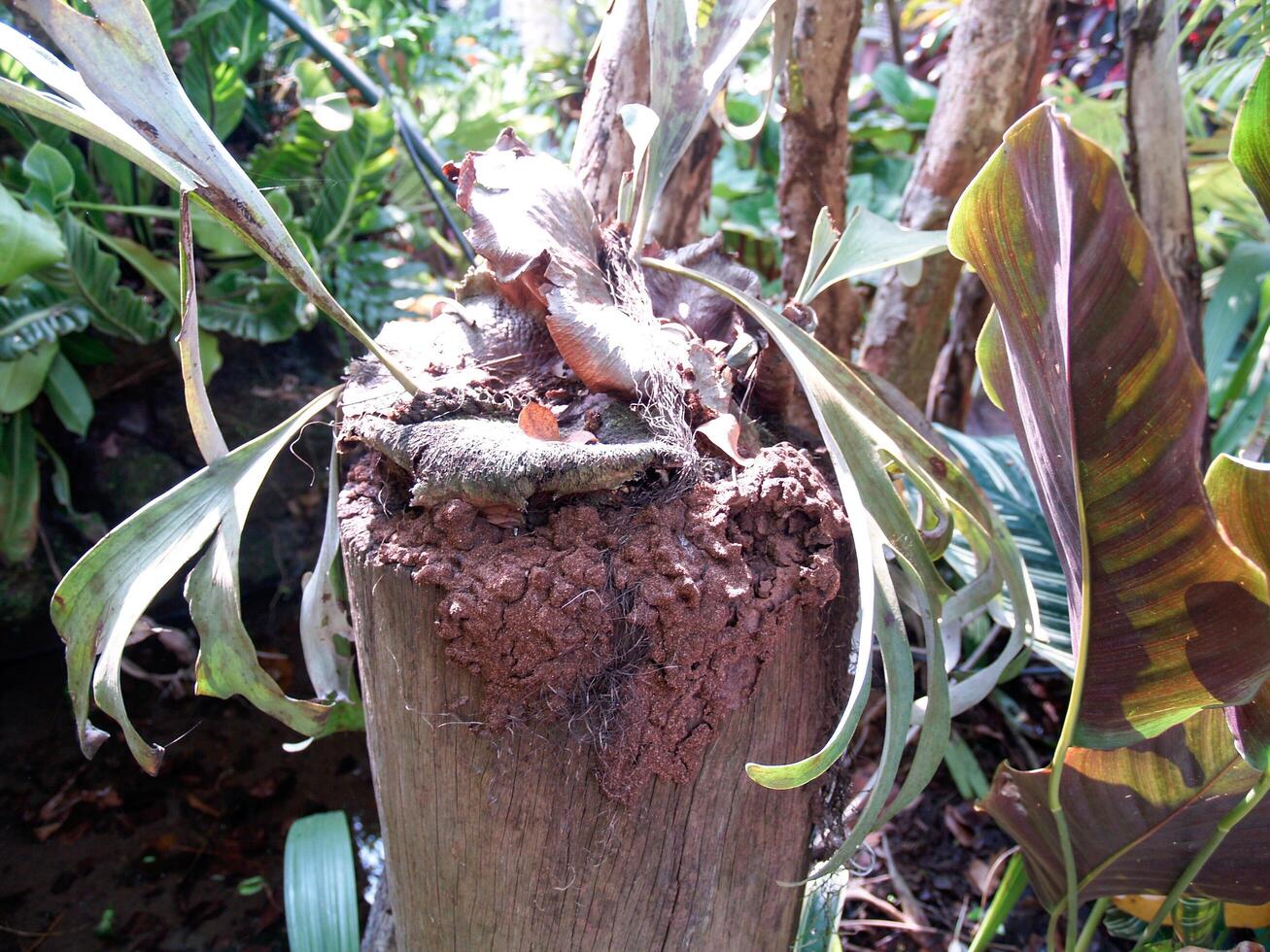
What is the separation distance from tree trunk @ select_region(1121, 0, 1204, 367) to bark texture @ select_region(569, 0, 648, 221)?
87cm

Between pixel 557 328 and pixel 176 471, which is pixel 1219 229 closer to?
pixel 557 328

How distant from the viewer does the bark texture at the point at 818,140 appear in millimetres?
1502

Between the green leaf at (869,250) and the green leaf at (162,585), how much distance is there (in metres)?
0.68

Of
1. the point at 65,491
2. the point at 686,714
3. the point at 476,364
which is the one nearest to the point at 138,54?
the point at 476,364

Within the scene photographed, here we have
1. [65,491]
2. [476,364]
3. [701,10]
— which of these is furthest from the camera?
[65,491]

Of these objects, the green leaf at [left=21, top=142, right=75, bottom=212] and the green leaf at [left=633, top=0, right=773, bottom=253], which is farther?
the green leaf at [left=21, top=142, right=75, bottom=212]

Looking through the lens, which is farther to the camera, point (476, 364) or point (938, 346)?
point (938, 346)

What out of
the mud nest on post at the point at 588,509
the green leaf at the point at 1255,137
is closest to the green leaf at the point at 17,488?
the mud nest on post at the point at 588,509

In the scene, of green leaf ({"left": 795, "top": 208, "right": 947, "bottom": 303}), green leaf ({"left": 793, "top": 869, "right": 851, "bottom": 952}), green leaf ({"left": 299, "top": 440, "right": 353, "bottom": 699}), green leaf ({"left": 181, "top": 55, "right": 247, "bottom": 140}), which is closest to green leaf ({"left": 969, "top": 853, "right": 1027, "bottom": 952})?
green leaf ({"left": 793, "top": 869, "right": 851, "bottom": 952})

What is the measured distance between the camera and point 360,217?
2.19m

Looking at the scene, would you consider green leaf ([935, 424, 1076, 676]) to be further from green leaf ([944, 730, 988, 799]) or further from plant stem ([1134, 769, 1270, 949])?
green leaf ([944, 730, 988, 799])

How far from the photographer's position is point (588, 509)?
0.80 meters

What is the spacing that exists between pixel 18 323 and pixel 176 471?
51 cm

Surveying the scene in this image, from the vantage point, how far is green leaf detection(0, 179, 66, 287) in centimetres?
146
